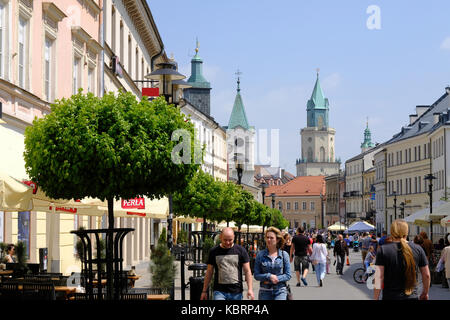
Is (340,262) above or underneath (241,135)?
underneath

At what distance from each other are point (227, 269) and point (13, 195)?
112 inches

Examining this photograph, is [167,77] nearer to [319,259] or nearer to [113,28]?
[319,259]

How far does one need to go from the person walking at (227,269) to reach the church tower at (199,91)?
108m

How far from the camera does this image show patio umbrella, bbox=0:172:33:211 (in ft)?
36.0

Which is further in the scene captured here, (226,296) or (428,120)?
(428,120)

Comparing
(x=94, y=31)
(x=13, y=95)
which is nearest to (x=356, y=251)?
(x=94, y=31)

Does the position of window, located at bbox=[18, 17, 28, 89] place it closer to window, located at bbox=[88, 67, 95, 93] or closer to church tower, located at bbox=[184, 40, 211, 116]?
window, located at bbox=[88, 67, 95, 93]

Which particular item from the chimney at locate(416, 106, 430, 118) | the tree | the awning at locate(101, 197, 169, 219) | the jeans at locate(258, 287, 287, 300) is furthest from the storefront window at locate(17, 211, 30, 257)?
the chimney at locate(416, 106, 430, 118)

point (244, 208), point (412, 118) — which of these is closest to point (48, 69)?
point (244, 208)

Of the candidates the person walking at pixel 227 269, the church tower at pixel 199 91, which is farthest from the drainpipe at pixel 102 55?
the church tower at pixel 199 91

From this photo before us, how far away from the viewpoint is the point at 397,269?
904cm

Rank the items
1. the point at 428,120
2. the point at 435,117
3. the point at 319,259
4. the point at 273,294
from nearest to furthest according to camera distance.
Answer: the point at 273,294
the point at 319,259
the point at 435,117
the point at 428,120
